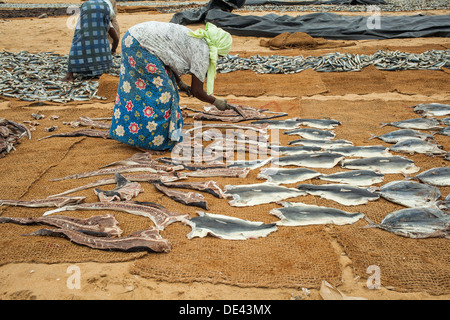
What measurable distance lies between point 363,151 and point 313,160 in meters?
0.62

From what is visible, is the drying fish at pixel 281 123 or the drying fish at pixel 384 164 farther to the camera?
the drying fish at pixel 281 123

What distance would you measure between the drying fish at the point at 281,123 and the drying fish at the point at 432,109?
177 centimetres

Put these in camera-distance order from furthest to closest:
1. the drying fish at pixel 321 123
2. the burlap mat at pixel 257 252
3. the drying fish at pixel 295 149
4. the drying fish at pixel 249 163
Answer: the drying fish at pixel 321 123 < the drying fish at pixel 295 149 < the drying fish at pixel 249 163 < the burlap mat at pixel 257 252

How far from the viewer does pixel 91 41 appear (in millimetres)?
7039

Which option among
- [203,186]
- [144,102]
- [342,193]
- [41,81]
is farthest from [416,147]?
[41,81]

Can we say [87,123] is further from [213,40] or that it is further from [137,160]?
[213,40]

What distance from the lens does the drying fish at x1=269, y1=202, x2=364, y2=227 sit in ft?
9.09

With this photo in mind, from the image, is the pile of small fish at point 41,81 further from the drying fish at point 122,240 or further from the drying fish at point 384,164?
the drying fish at point 384,164

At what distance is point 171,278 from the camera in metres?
2.24

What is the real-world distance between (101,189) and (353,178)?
7.39 feet

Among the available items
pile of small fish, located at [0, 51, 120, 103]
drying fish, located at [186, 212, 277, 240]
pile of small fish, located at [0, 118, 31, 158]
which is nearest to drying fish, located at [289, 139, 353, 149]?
drying fish, located at [186, 212, 277, 240]

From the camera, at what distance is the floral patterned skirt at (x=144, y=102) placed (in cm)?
388

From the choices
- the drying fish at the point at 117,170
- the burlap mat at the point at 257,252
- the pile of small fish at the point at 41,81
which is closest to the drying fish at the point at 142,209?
the burlap mat at the point at 257,252

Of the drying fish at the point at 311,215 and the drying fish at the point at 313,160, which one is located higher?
the drying fish at the point at 313,160
